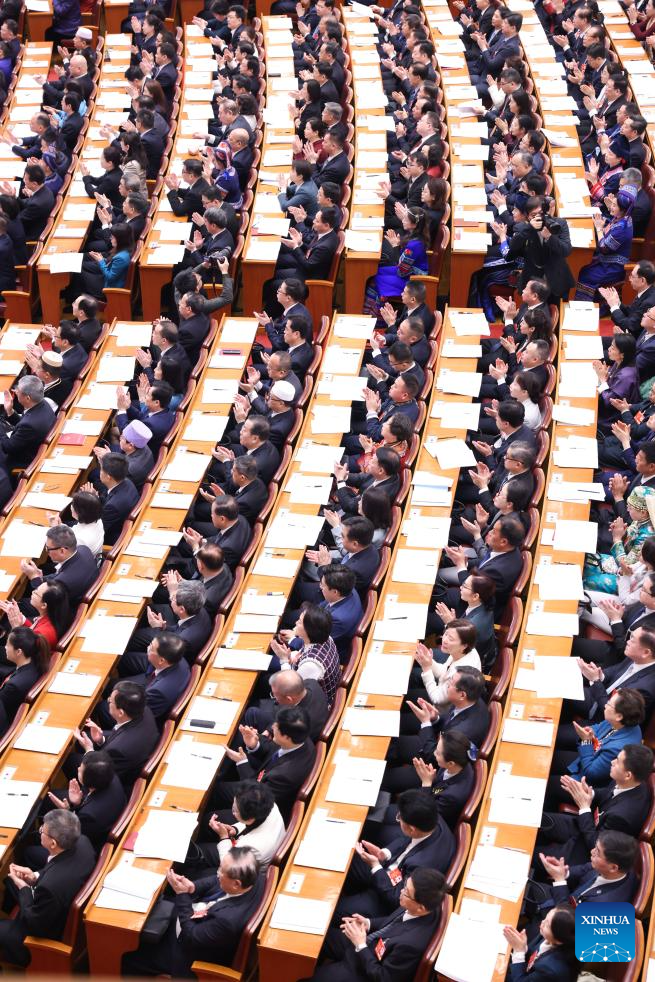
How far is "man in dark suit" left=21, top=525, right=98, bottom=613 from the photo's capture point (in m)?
5.66

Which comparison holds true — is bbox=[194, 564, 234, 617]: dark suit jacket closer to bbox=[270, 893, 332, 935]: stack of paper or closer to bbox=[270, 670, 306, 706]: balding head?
bbox=[270, 670, 306, 706]: balding head

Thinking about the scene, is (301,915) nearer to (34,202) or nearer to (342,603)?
(342,603)

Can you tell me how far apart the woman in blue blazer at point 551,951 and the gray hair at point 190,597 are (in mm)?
2054

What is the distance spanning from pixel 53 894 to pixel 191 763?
748 millimetres

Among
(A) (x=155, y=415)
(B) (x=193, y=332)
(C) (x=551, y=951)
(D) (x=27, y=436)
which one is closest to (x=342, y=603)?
(C) (x=551, y=951)

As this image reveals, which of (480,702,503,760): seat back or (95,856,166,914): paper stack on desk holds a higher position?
(480,702,503,760): seat back

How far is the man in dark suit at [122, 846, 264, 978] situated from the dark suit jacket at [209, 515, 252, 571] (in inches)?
75.1

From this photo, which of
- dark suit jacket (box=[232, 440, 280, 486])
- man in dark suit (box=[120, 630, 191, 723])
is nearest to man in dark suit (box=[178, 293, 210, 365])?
dark suit jacket (box=[232, 440, 280, 486])

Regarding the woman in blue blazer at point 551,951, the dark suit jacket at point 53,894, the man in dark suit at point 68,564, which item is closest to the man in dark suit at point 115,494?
the man in dark suit at point 68,564

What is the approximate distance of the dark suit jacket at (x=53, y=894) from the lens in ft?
13.7

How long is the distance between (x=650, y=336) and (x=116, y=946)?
14.5 ft

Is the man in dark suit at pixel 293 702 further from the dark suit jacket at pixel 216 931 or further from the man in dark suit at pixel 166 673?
the dark suit jacket at pixel 216 931

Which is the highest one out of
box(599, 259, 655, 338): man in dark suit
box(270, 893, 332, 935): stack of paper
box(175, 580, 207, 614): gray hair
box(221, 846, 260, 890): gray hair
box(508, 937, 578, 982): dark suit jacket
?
box(599, 259, 655, 338): man in dark suit

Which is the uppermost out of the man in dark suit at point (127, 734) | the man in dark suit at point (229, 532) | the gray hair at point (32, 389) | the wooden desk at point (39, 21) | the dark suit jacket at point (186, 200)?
the wooden desk at point (39, 21)
